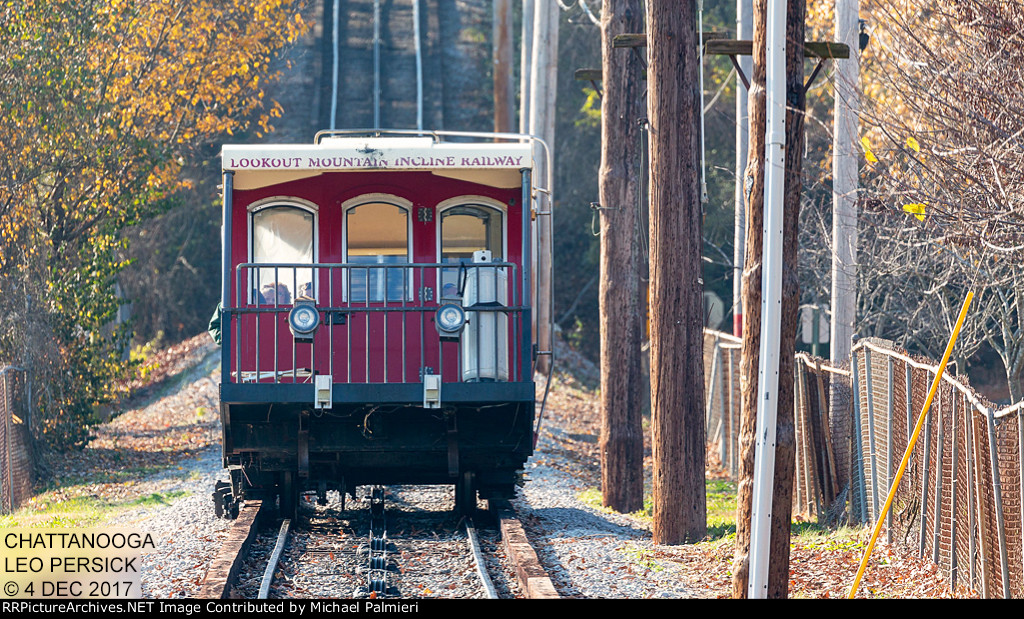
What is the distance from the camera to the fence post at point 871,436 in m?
11.6

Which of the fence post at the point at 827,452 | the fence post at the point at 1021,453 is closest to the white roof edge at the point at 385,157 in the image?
the fence post at the point at 827,452

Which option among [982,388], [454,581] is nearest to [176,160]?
[454,581]

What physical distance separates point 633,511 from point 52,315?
9.33m

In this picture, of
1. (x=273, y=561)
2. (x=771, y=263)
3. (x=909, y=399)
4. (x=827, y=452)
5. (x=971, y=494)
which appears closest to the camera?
(x=771, y=263)

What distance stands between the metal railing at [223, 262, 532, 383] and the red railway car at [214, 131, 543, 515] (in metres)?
0.02

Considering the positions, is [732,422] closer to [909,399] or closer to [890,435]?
[890,435]

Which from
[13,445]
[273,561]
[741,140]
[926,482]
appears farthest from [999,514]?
[13,445]

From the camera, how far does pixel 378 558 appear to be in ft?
37.0

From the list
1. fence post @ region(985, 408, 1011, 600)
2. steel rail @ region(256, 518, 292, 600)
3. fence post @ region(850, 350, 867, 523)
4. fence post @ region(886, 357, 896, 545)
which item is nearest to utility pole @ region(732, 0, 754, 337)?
fence post @ region(850, 350, 867, 523)

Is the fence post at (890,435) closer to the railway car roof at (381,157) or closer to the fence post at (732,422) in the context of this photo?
the railway car roof at (381,157)

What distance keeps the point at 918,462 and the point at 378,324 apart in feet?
17.6

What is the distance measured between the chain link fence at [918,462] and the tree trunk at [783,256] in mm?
1292

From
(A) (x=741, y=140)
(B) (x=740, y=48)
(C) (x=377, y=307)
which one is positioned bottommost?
(C) (x=377, y=307)
